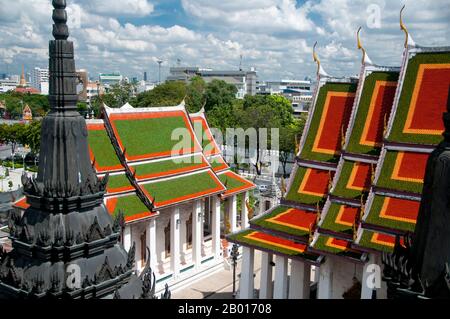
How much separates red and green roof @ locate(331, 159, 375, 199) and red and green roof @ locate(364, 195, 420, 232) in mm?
1234

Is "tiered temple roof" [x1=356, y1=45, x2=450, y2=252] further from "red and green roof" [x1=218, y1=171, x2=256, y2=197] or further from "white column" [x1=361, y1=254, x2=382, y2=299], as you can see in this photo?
"red and green roof" [x1=218, y1=171, x2=256, y2=197]

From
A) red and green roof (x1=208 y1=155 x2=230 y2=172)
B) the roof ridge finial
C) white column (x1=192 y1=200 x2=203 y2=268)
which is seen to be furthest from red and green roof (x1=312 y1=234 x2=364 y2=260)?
red and green roof (x1=208 y1=155 x2=230 y2=172)

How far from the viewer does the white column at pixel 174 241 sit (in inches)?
1121

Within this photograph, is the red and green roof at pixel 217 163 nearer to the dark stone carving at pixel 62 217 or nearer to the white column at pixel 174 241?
the white column at pixel 174 241

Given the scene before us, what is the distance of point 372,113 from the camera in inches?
888

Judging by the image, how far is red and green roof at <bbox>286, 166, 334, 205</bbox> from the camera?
2300 centimetres

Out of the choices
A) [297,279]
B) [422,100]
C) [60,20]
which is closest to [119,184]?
[297,279]

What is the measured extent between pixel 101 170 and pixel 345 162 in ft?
45.8

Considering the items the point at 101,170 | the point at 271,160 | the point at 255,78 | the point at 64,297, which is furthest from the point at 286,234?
the point at 255,78

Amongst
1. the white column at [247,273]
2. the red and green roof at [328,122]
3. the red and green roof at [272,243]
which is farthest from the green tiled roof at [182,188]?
the red and green roof at [328,122]

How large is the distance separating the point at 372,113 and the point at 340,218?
5762 mm

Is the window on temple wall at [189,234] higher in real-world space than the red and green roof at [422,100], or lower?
lower

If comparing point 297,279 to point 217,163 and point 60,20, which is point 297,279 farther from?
point 60,20

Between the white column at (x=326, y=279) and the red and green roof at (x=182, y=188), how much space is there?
10.6 meters
